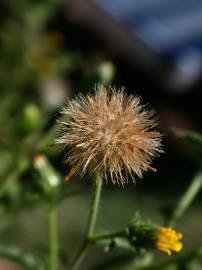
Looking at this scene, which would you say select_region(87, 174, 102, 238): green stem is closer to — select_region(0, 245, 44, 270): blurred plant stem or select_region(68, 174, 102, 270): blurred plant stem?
select_region(68, 174, 102, 270): blurred plant stem

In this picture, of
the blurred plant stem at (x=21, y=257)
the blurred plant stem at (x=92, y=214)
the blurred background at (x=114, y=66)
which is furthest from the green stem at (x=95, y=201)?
the blurred background at (x=114, y=66)

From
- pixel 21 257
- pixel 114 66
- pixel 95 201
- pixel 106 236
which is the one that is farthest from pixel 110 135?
pixel 114 66

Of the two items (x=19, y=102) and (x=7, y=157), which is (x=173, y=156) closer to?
(x=19, y=102)

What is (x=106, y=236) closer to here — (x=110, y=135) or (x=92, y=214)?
(x=92, y=214)

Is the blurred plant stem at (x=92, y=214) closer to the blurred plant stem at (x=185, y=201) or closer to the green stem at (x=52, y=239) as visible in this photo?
the green stem at (x=52, y=239)

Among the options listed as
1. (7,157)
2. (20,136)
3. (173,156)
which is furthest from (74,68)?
(173,156)

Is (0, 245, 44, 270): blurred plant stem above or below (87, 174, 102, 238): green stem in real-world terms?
below

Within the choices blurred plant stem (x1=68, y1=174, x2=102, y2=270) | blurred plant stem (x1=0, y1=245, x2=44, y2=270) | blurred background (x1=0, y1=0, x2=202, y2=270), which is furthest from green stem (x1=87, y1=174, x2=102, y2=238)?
blurred background (x1=0, y1=0, x2=202, y2=270)
